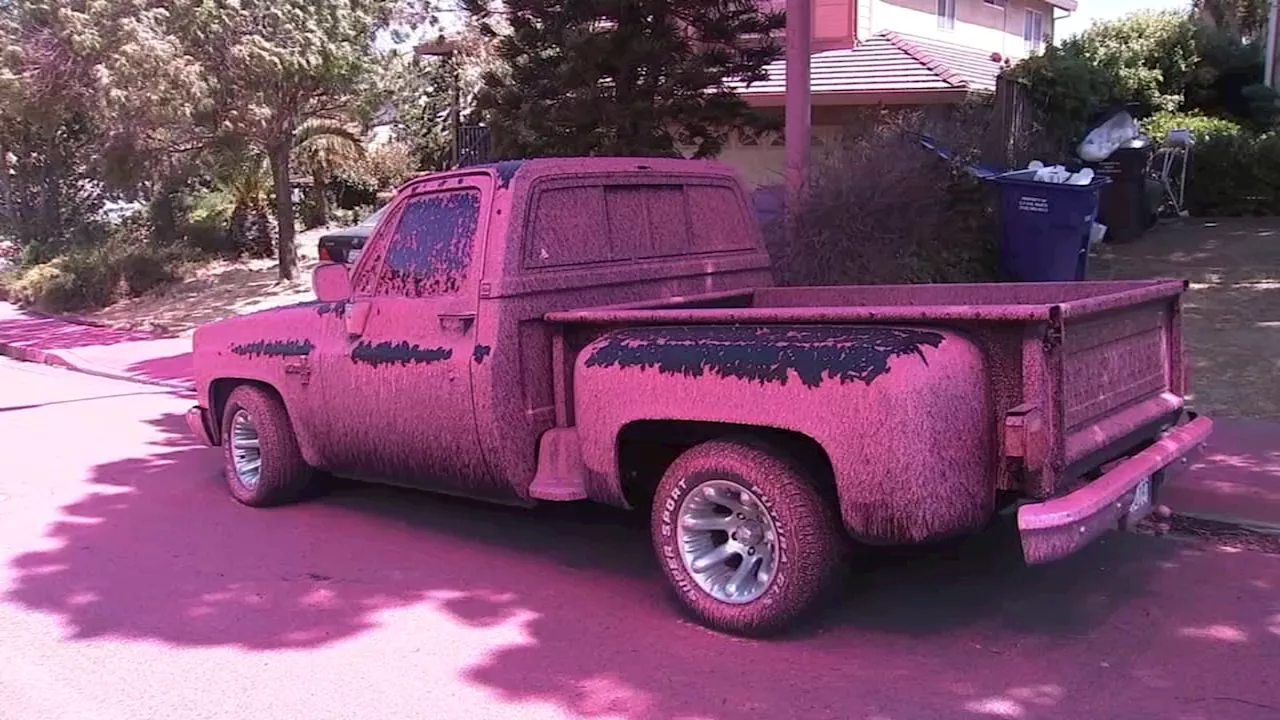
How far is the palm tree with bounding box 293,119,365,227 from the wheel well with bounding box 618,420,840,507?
14620 mm

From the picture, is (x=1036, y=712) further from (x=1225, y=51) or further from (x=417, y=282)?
(x=1225, y=51)

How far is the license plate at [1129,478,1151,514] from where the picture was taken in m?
4.59

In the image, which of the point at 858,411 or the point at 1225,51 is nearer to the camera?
the point at 858,411

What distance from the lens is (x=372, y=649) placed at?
477cm

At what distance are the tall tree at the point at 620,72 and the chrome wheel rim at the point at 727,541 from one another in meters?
6.85

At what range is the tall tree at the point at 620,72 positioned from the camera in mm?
A: 10898

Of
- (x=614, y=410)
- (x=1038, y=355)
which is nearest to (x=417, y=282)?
(x=614, y=410)

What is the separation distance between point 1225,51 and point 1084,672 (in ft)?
79.5

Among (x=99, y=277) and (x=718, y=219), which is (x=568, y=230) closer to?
(x=718, y=219)

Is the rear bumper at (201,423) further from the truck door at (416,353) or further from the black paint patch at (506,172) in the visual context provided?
the black paint patch at (506,172)

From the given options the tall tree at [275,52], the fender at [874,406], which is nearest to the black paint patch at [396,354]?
the fender at [874,406]

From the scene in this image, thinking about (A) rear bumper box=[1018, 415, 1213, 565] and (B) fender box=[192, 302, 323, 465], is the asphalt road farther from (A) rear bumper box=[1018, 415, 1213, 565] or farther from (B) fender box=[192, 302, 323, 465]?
(B) fender box=[192, 302, 323, 465]

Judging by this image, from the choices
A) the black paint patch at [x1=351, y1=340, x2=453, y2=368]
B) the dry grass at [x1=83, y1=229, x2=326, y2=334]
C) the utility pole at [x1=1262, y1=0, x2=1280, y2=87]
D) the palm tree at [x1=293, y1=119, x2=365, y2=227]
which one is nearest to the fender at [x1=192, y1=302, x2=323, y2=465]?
the black paint patch at [x1=351, y1=340, x2=453, y2=368]

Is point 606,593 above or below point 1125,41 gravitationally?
below
